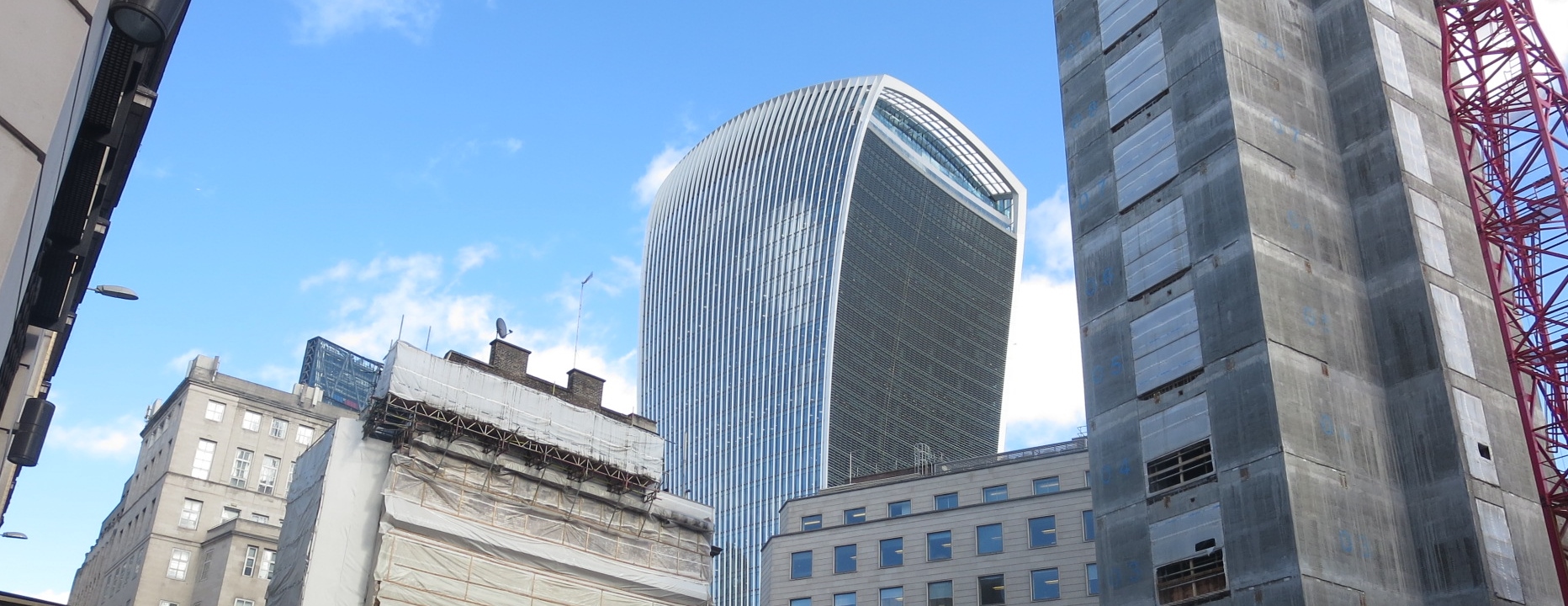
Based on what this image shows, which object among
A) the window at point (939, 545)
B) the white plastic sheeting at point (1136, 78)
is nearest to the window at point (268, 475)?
the window at point (939, 545)

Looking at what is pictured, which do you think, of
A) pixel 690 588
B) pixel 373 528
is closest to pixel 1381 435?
pixel 690 588

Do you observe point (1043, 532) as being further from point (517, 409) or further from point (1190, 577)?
point (517, 409)

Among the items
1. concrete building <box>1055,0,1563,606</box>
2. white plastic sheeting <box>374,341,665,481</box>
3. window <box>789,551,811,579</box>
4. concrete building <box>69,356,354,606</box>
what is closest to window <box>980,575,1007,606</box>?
window <box>789,551,811,579</box>

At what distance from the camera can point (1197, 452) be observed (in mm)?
47031

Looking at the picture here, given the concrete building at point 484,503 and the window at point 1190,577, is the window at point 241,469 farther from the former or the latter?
the window at point 1190,577

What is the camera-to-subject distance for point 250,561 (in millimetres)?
69875

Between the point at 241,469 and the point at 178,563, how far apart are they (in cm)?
814

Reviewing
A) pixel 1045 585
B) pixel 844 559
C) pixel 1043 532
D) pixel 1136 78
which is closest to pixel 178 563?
pixel 844 559

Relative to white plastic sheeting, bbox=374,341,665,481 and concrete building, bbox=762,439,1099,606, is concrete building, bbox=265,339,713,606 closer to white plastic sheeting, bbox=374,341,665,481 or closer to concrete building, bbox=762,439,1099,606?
white plastic sheeting, bbox=374,341,665,481

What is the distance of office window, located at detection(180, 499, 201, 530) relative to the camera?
73938 millimetres

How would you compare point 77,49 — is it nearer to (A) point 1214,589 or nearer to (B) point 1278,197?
(A) point 1214,589

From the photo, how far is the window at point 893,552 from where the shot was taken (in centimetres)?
7981

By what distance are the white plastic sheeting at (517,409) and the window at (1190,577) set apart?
21.5 m

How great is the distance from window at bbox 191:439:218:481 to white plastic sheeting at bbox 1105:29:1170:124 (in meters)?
57.6
